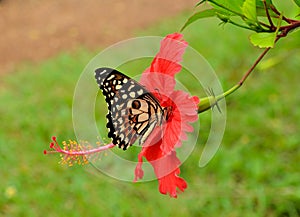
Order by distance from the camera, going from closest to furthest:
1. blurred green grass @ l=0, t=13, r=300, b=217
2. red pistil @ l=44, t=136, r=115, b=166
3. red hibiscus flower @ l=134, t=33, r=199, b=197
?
1. red hibiscus flower @ l=134, t=33, r=199, b=197
2. red pistil @ l=44, t=136, r=115, b=166
3. blurred green grass @ l=0, t=13, r=300, b=217

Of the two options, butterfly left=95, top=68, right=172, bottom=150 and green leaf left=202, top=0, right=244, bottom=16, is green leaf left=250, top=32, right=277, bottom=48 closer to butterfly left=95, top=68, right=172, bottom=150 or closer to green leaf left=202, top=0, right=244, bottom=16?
green leaf left=202, top=0, right=244, bottom=16

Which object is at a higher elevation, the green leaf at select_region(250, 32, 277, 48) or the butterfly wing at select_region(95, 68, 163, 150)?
the green leaf at select_region(250, 32, 277, 48)

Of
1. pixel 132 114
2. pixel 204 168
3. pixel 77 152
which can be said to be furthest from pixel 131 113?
pixel 204 168

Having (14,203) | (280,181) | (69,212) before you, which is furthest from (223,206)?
(14,203)

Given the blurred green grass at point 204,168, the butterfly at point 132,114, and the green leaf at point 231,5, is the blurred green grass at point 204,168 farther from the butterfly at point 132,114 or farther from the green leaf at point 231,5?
the butterfly at point 132,114

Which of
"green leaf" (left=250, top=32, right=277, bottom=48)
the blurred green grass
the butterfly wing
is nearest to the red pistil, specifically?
the butterfly wing

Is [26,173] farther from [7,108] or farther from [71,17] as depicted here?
[71,17]

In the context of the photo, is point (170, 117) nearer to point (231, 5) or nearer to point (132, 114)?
point (132, 114)
